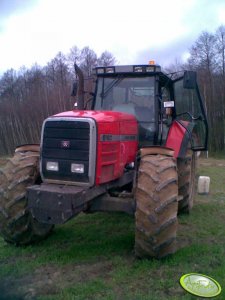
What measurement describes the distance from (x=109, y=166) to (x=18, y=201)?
1262mm

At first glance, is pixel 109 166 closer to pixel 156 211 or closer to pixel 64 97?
pixel 156 211

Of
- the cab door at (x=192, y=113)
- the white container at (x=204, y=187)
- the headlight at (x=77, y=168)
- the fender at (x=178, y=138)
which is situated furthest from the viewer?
the white container at (x=204, y=187)

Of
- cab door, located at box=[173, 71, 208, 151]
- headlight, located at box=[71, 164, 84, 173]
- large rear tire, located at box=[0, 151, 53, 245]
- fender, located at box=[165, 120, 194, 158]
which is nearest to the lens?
headlight, located at box=[71, 164, 84, 173]

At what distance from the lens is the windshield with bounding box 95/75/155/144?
5.71 m

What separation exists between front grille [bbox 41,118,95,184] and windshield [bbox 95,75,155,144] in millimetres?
1322

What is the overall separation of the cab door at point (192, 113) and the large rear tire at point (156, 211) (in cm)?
191

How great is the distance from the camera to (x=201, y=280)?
4.22 m

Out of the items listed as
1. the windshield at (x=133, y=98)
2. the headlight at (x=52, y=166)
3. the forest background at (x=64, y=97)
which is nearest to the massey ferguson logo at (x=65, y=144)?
the headlight at (x=52, y=166)

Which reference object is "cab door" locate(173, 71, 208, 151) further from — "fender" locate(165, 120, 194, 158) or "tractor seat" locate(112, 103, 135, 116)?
"tractor seat" locate(112, 103, 135, 116)

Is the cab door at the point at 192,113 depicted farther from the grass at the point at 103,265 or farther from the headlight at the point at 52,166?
the headlight at the point at 52,166

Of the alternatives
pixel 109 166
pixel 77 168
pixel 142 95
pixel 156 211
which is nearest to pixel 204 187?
pixel 142 95

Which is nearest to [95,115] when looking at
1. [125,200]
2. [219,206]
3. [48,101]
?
[125,200]

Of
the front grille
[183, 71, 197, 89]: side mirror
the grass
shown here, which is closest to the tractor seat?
[183, 71, 197, 89]: side mirror

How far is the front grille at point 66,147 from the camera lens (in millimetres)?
4594
